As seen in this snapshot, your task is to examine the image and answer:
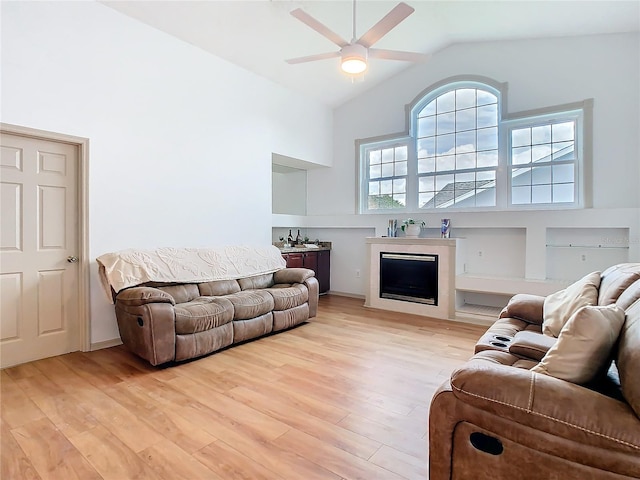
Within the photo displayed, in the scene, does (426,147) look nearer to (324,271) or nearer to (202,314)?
(324,271)

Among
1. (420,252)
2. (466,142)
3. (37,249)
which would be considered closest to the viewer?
(37,249)

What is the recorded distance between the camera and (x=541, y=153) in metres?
4.66

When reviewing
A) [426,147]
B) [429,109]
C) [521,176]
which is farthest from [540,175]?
[429,109]

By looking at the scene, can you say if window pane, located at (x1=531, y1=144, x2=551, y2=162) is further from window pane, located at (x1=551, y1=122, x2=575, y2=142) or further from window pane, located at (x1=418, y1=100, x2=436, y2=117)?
window pane, located at (x1=418, y1=100, x2=436, y2=117)

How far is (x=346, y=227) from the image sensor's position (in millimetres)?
6148

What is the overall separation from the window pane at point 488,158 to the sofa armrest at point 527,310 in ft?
8.90

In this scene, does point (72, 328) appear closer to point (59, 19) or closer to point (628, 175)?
point (59, 19)

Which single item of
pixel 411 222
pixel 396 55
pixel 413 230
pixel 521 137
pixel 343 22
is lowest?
pixel 413 230

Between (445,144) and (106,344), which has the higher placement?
(445,144)

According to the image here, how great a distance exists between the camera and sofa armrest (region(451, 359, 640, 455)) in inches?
43.1

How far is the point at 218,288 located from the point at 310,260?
224 centimetres

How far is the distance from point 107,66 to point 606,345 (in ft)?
14.6

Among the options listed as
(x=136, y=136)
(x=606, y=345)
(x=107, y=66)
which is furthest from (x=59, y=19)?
(x=606, y=345)

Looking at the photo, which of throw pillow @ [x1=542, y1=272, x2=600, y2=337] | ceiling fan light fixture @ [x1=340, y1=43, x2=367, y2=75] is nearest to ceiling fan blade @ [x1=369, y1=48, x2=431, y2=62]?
ceiling fan light fixture @ [x1=340, y1=43, x2=367, y2=75]
